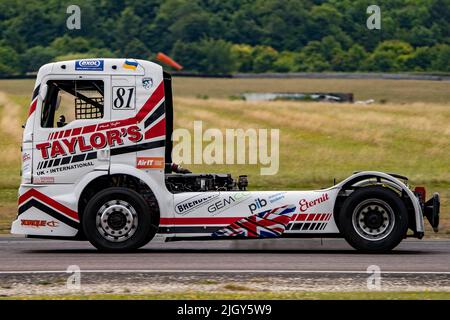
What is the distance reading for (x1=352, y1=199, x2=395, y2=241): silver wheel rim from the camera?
14.7 meters

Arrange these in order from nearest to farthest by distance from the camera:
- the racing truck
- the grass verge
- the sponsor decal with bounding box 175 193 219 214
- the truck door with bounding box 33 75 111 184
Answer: the grass verge, the racing truck, the sponsor decal with bounding box 175 193 219 214, the truck door with bounding box 33 75 111 184

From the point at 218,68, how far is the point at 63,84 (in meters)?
65.4

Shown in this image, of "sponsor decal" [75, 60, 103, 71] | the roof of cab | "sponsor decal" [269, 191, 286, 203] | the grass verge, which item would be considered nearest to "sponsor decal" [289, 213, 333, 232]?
"sponsor decal" [269, 191, 286, 203]

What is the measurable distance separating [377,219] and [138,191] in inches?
129

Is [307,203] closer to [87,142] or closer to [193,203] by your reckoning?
[193,203]

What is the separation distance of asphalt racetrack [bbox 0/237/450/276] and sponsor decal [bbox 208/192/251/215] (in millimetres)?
599

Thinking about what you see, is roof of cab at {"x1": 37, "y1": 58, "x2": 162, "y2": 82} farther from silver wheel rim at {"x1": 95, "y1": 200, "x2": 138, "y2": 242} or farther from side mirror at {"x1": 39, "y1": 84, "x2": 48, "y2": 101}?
silver wheel rim at {"x1": 95, "y1": 200, "x2": 138, "y2": 242}

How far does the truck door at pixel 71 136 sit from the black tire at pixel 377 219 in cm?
331

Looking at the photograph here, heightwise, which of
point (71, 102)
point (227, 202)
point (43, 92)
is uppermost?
point (43, 92)

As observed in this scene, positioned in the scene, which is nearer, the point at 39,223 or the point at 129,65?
the point at 39,223

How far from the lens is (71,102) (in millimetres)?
15273

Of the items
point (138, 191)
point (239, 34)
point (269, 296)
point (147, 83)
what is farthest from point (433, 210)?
point (239, 34)

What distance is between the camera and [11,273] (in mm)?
12727

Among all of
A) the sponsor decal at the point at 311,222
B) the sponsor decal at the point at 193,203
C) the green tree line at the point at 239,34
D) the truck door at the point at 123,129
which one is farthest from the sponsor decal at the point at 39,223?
the green tree line at the point at 239,34
